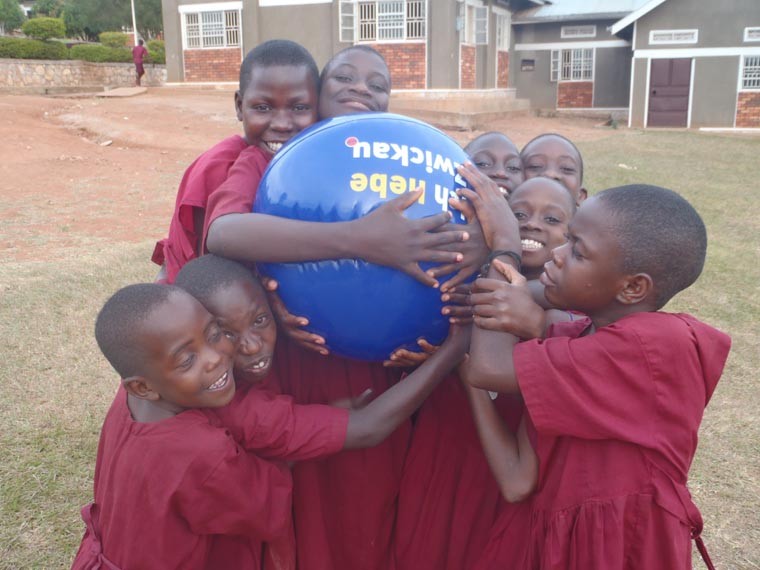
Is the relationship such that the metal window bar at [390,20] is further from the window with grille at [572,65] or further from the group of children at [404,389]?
the group of children at [404,389]

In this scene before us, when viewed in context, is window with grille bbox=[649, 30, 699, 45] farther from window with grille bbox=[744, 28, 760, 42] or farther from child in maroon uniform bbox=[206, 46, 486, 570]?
child in maroon uniform bbox=[206, 46, 486, 570]

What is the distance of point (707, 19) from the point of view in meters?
23.0

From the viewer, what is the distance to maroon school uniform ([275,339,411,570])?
2.36 m

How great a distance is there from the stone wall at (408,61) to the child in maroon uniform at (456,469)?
1976cm

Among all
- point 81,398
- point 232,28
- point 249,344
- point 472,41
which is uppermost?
point 232,28

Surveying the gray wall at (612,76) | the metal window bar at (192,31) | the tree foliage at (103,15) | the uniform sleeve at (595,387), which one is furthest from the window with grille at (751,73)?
the tree foliage at (103,15)

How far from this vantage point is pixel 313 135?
2045 millimetres

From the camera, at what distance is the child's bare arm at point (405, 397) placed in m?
2.12

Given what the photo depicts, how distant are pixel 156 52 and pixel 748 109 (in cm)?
2473

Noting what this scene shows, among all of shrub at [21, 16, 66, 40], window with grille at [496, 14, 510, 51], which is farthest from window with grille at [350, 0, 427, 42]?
shrub at [21, 16, 66, 40]

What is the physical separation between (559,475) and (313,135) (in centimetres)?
117

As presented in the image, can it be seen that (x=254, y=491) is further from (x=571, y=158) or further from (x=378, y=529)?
(x=571, y=158)

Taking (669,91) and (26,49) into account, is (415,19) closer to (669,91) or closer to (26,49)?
(669,91)

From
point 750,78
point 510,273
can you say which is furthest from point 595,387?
point 750,78
